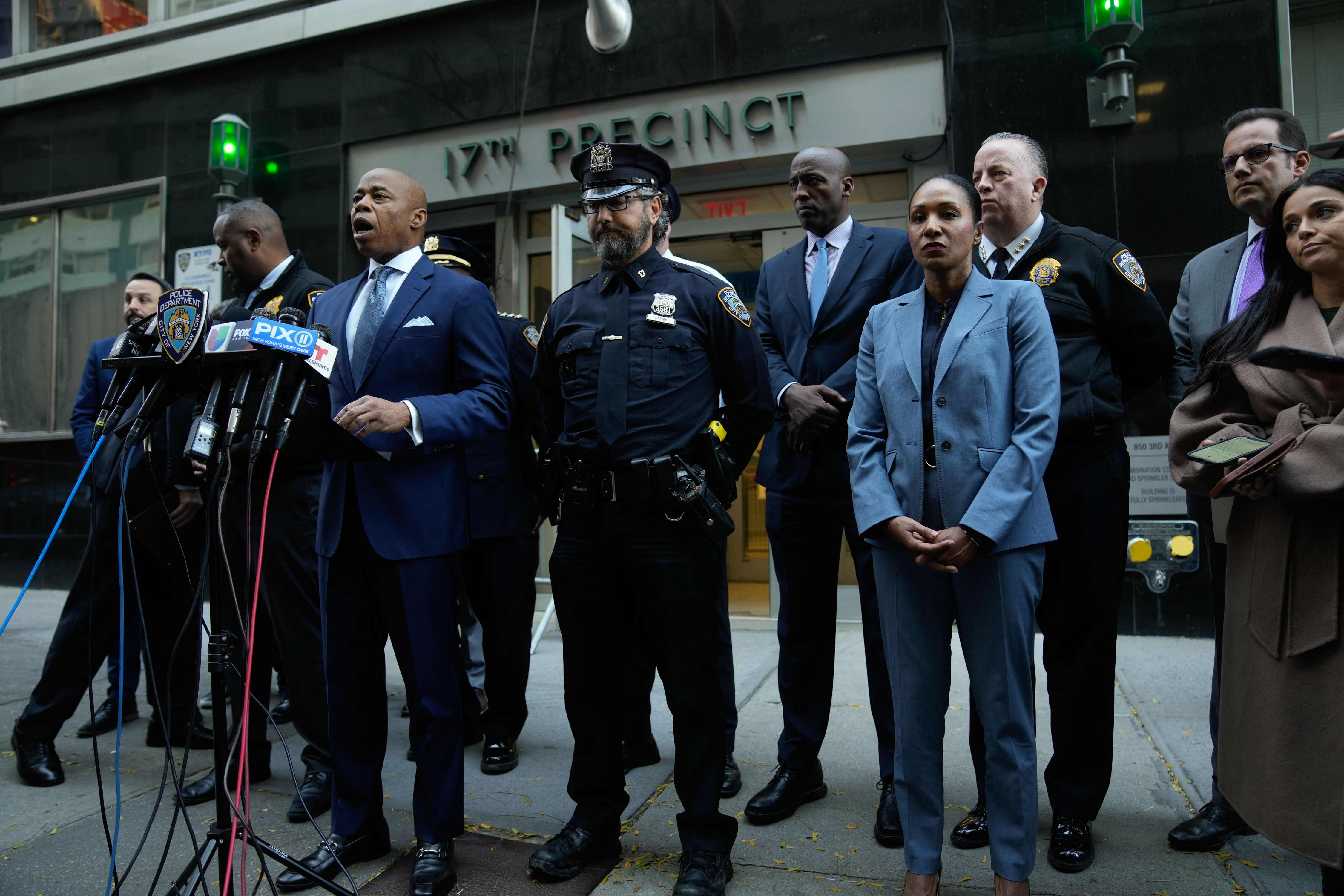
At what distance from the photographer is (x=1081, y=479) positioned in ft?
9.49

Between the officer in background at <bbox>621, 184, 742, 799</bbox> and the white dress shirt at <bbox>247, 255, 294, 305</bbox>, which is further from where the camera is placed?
the white dress shirt at <bbox>247, 255, 294, 305</bbox>

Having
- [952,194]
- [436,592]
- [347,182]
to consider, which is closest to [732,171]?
[347,182]

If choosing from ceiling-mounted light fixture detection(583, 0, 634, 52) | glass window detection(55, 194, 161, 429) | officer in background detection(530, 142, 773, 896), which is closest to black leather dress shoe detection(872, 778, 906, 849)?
officer in background detection(530, 142, 773, 896)

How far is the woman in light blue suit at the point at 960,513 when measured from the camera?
7.95 ft

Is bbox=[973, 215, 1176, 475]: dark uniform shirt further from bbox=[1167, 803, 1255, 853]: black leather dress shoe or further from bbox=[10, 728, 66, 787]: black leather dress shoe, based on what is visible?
bbox=[10, 728, 66, 787]: black leather dress shoe

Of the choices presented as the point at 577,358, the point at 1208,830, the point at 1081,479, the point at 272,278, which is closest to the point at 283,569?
the point at 272,278

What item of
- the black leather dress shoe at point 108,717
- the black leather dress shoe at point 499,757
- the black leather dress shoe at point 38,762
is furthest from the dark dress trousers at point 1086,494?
the black leather dress shoe at point 108,717

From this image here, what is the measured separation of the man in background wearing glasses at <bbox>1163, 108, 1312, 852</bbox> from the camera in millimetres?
3121

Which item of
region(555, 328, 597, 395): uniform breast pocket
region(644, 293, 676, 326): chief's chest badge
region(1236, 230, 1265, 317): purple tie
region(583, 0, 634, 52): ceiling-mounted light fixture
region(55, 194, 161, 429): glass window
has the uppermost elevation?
region(583, 0, 634, 52): ceiling-mounted light fixture

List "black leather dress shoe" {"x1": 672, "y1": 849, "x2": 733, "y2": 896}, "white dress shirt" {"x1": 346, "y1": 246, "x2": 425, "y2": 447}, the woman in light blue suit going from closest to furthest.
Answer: the woman in light blue suit
"black leather dress shoe" {"x1": 672, "y1": 849, "x2": 733, "y2": 896}
"white dress shirt" {"x1": 346, "y1": 246, "x2": 425, "y2": 447}

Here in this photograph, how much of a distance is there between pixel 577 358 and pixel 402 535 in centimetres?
78

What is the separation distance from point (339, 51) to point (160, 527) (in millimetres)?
6242

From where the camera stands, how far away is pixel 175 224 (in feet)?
28.0

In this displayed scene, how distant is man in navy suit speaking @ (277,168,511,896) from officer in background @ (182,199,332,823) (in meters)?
0.40
